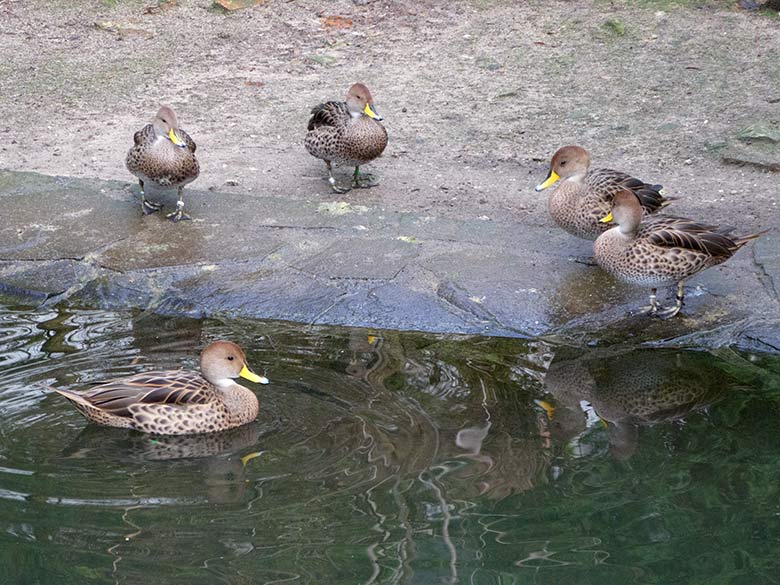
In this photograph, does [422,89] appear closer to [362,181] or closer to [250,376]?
[362,181]

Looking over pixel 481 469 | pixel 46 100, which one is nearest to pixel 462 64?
pixel 46 100

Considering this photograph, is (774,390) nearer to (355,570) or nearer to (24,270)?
(355,570)

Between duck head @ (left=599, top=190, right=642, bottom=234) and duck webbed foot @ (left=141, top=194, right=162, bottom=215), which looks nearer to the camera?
duck head @ (left=599, top=190, right=642, bottom=234)

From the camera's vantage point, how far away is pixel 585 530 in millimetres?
4355

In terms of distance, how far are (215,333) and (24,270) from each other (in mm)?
1485

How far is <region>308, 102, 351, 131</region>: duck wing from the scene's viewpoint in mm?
8289

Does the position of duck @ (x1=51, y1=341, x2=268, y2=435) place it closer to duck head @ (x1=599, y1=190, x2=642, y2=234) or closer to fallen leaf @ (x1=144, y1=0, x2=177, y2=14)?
duck head @ (x1=599, y1=190, x2=642, y2=234)

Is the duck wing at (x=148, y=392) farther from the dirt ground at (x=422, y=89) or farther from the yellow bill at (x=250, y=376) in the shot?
the dirt ground at (x=422, y=89)

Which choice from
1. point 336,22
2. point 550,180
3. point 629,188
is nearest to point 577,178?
point 550,180

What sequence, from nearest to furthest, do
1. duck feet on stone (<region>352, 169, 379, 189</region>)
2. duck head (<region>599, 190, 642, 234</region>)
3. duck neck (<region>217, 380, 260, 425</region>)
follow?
duck neck (<region>217, 380, 260, 425</region>), duck head (<region>599, 190, 642, 234</region>), duck feet on stone (<region>352, 169, 379, 189</region>)

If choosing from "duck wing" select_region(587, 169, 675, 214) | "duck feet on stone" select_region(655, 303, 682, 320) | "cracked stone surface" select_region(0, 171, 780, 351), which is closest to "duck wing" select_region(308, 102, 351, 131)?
"cracked stone surface" select_region(0, 171, 780, 351)

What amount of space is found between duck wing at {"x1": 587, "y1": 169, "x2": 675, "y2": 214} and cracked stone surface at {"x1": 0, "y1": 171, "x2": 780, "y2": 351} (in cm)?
45

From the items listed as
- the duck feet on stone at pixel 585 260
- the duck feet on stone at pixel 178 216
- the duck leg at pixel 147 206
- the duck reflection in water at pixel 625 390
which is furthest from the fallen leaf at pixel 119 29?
the duck reflection in water at pixel 625 390

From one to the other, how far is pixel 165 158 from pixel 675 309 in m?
3.56
